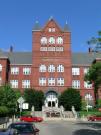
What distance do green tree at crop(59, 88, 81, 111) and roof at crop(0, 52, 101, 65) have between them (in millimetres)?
12966

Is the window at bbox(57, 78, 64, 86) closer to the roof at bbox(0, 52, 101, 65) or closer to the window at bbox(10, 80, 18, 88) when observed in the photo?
the roof at bbox(0, 52, 101, 65)

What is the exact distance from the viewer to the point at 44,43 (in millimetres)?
90812

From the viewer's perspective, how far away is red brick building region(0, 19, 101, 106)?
3521 inches

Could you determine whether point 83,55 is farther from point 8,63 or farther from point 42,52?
point 8,63

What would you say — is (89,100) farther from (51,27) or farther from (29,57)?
(51,27)

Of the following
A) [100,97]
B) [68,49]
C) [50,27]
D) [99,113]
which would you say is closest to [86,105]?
[100,97]

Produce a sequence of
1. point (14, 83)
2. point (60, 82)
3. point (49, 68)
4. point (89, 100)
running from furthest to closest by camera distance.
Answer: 1. point (14, 83)
2. point (89, 100)
3. point (49, 68)
4. point (60, 82)

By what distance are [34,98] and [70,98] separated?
9.35 m

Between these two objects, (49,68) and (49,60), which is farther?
(49,68)

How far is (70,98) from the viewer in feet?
274

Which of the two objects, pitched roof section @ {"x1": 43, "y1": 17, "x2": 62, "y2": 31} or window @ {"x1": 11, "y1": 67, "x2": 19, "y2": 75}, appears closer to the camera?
pitched roof section @ {"x1": 43, "y1": 17, "x2": 62, "y2": 31}

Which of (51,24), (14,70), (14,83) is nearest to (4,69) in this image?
(14,70)

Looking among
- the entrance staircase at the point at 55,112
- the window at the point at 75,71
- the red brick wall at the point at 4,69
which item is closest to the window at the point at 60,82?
the window at the point at 75,71

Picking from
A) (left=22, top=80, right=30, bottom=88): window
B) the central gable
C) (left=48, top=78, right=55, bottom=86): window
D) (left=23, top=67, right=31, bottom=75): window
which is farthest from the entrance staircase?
the central gable
